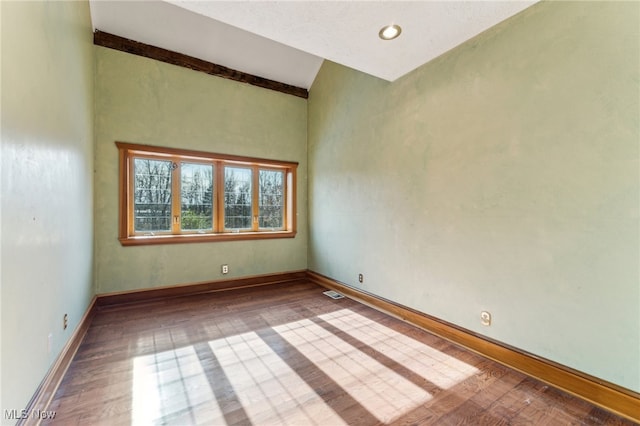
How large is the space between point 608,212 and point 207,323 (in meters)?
3.39

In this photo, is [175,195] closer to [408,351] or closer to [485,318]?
[408,351]

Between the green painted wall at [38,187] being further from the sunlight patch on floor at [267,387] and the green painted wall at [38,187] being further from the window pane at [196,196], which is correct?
the window pane at [196,196]

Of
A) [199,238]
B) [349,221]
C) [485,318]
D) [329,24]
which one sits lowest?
[485,318]

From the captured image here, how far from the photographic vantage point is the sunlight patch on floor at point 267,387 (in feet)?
5.25

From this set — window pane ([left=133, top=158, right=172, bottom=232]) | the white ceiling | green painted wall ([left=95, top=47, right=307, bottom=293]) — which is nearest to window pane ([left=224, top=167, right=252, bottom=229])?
green painted wall ([left=95, top=47, right=307, bottom=293])

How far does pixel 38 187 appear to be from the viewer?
1.57 metres

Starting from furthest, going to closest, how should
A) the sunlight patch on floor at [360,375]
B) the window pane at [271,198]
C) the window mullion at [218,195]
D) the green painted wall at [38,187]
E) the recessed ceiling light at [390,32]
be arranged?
1. the window pane at [271,198]
2. the window mullion at [218,195]
3. the recessed ceiling light at [390,32]
4. the sunlight patch on floor at [360,375]
5. the green painted wall at [38,187]

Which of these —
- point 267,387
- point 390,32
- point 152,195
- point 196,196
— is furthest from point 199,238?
point 390,32

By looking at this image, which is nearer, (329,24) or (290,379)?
(290,379)

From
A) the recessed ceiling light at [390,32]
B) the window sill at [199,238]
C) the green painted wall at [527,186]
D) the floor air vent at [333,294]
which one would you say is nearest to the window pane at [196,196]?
the window sill at [199,238]

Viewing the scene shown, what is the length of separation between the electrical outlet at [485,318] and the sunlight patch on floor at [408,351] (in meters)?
0.38

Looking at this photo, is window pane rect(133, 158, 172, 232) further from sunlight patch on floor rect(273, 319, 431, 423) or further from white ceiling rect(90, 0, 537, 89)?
sunlight patch on floor rect(273, 319, 431, 423)

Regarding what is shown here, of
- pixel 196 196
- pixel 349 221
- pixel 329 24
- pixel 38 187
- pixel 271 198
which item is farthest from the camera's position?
pixel 271 198

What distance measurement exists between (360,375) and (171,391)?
4.20 ft
